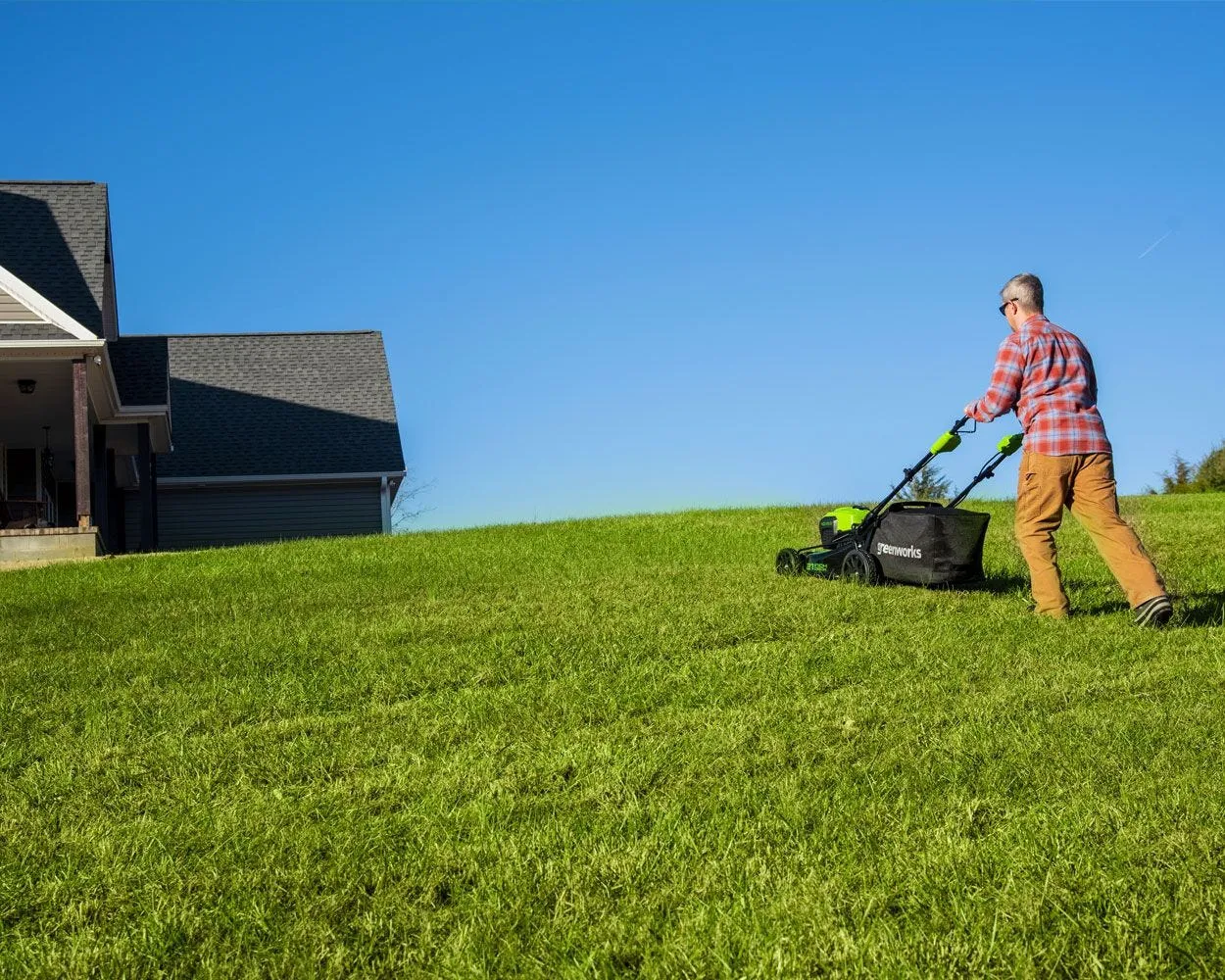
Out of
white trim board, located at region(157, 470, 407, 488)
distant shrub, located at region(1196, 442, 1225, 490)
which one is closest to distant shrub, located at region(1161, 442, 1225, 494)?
distant shrub, located at region(1196, 442, 1225, 490)

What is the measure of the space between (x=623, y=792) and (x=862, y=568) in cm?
622

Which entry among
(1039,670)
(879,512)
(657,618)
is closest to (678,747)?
(1039,670)

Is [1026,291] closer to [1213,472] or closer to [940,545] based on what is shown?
[940,545]

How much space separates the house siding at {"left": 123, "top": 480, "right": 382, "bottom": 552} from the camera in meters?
31.0

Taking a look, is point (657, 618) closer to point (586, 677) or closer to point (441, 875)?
point (586, 677)

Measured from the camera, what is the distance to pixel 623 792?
4906 millimetres

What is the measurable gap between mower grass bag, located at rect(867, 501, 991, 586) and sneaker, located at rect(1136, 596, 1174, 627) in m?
1.62

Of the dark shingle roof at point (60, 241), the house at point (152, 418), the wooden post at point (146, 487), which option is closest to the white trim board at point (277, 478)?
the house at point (152, 418)

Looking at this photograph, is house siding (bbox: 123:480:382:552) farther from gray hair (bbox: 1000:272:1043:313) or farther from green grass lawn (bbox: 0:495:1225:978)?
gray hair (bbox: 1000:272:1043:313)

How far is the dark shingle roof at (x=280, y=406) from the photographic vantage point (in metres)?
31.0

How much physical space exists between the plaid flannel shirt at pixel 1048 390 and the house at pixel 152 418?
14.1 meters

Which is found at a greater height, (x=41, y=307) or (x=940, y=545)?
(x=41, y=307)

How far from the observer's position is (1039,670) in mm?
7184

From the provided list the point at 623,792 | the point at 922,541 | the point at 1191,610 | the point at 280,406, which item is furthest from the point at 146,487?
the point at 623,792
